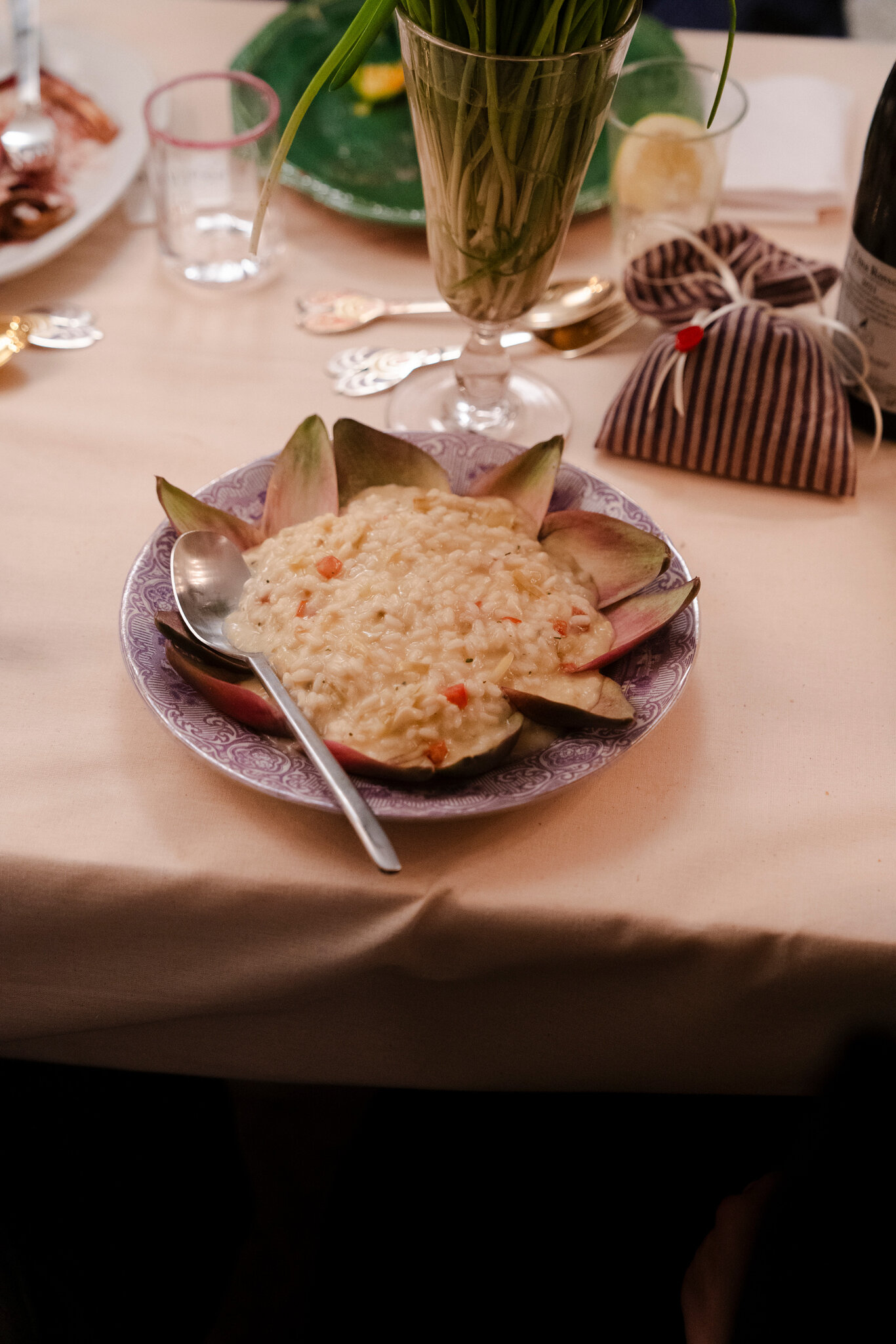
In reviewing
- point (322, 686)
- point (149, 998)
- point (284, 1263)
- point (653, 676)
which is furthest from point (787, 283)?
point (284, 1263)

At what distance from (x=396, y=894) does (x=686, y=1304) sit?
1.23 ft

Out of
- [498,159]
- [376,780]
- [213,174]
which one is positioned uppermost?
[498,159]

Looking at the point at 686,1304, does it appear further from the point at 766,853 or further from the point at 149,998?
the point at 149,998

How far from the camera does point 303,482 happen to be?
85cm

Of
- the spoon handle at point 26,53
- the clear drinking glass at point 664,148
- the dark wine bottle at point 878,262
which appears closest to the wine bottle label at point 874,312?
the dark wine bottle at point 878,262

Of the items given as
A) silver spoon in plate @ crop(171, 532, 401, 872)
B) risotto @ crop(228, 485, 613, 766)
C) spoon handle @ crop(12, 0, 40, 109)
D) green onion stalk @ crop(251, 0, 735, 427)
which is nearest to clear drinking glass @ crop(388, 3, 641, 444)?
green onion stalk @ crop(251, 0, 735, 427)

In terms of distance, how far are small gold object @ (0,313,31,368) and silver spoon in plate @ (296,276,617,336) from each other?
Answer: 288 mm

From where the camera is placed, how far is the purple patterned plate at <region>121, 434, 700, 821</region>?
65 centimetres

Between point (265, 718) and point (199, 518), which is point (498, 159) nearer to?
point (199, 518)

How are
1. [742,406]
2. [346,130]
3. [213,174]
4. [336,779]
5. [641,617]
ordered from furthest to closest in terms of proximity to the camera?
[346,130]
[213,174]
[742,406]
[641,617]
[336,779]

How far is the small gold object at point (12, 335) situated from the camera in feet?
3.49

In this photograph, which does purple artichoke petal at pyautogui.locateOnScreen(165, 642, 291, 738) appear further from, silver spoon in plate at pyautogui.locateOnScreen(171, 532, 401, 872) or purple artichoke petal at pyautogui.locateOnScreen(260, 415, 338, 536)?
purple artichoke petal at pyautogui.locateOnScreen(260, 415, 338, 536)

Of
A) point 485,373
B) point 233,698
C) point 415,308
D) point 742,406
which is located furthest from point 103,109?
point 233,698

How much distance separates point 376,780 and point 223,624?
0.18 m
